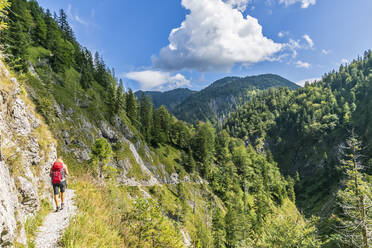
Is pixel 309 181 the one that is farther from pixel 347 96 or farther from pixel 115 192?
pixel 115 192

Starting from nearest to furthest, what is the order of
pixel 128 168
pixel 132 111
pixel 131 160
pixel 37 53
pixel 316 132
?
pixel 128 168
pixel 131 160
pixel 37 53
pixel 132 111
pixel 316 132

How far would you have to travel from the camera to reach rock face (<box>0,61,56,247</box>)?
494 centimetres

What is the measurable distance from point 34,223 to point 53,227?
30.7 inches

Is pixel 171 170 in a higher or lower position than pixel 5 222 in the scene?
lower

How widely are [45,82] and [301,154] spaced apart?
582 feet

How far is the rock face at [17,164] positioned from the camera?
4.94 meters

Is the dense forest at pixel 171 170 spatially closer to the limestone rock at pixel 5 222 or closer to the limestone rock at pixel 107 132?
the limestone rock at pixel 107 132

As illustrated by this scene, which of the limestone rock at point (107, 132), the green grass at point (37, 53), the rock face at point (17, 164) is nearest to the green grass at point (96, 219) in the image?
the rock face at point (17, 164)

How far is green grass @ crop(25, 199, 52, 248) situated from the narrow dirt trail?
15cm

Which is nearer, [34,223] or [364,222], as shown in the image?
[34,223]

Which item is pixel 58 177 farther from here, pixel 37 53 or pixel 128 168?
pixel 37 53

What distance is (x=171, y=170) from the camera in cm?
6450

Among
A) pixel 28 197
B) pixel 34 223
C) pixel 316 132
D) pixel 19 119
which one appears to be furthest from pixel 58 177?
pixel 316 132

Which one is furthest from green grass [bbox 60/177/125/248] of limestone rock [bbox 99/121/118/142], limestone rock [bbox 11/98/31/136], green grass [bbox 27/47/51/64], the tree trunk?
green grass [bbox 27/47/51/64]
